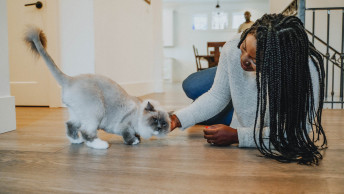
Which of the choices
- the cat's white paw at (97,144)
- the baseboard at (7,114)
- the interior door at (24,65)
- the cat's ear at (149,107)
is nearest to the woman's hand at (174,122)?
the cat's ear at (149,107)

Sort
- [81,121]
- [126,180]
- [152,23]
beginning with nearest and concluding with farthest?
[126,180] < [81,121] < [152,23]

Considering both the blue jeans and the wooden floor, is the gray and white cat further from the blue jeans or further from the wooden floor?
the blue jeans

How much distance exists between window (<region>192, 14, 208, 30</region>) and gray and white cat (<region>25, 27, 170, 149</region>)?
899cm

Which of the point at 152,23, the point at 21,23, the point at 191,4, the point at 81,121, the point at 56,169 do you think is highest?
the point at 191,4

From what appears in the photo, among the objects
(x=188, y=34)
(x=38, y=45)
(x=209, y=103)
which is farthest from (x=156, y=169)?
(x=188, y=34)

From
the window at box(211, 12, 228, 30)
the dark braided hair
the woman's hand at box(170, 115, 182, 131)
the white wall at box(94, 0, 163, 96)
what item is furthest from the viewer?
the window at box(211, 12, 228, 30)

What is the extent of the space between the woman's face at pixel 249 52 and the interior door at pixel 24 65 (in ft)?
8.13

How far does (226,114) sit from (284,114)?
0.79 m

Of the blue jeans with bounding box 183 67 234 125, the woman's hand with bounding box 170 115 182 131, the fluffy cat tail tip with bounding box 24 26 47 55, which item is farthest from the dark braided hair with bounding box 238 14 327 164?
the fluffy cat tail tip with bounding box 24 26 47 55

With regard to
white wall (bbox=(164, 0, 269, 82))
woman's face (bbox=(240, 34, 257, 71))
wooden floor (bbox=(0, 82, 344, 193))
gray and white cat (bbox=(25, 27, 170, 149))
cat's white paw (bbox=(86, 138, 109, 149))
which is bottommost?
wooden floor (bbox=(0, 82, 344, 193))

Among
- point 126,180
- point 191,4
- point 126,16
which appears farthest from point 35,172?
point 191,4

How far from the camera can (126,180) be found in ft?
2.96

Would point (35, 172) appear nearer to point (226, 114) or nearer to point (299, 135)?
point (299, 135)

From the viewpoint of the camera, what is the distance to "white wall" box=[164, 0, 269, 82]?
A: 978 cm
